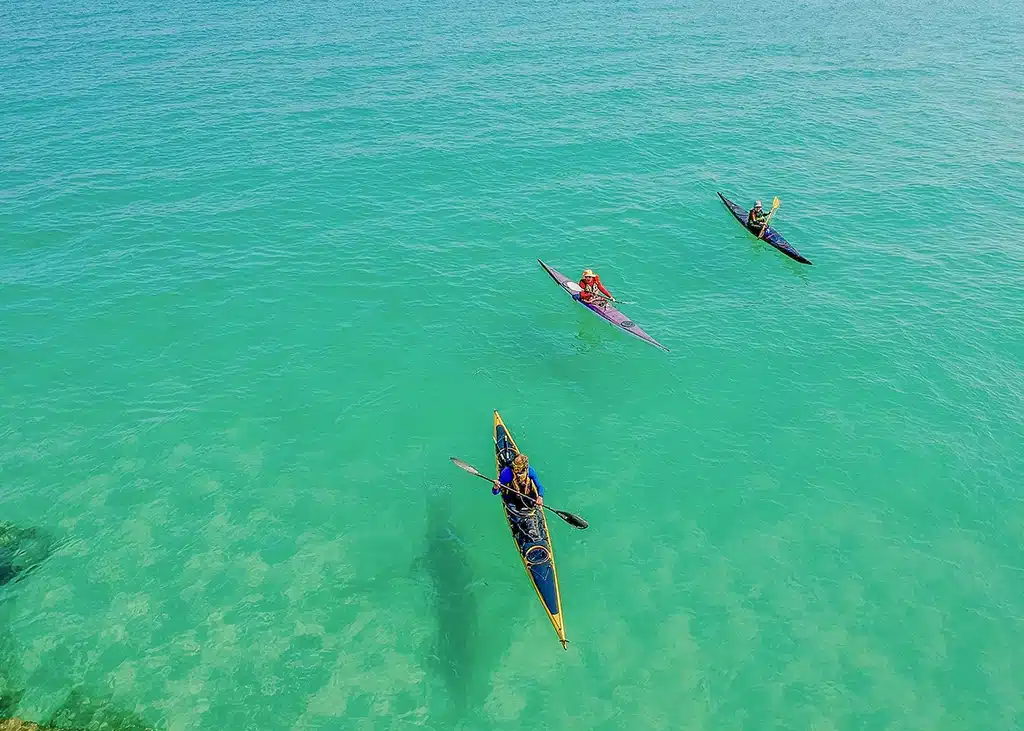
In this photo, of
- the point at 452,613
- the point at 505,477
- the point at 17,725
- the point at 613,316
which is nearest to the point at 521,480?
the point at 505,477

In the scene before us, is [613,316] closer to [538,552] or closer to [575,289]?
[575,289]

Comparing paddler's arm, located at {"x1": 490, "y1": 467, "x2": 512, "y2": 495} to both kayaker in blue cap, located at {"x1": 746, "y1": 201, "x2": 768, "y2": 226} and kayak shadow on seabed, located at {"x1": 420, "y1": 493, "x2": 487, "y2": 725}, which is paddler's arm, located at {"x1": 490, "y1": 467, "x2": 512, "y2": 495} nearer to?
kayak shadow on seabed, located at {"x1": 420, "y1": 493, "x2": 487, "y2": 725}

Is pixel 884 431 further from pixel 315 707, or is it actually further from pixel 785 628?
pixel 315 707

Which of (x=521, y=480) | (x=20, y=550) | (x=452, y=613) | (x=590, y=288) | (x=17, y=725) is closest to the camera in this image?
(x=17, y=725)

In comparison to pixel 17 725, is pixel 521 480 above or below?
above

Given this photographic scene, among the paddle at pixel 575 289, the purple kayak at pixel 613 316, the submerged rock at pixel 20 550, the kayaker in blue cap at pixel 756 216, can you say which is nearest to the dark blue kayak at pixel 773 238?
the kayaker in blue cap at pixel 756 216

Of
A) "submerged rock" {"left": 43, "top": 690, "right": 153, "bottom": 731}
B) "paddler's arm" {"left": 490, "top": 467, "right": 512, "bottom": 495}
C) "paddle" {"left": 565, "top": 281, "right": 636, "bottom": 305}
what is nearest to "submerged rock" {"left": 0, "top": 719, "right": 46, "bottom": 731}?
"submerged rock" {"left": 43, "top": 690, "right": 153, "bottom": 731}
